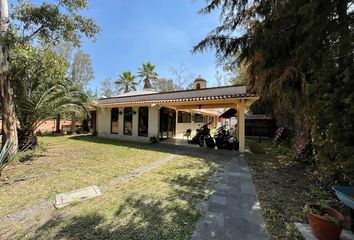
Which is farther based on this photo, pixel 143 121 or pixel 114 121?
pixel 114 121

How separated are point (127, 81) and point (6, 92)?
25.1m

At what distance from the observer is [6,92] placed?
7.76 metres

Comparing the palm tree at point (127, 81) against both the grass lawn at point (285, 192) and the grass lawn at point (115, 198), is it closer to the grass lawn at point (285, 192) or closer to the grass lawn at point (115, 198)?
the grass lawn at point (115, 198)

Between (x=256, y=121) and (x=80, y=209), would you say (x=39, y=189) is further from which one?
(x=256, y=121)

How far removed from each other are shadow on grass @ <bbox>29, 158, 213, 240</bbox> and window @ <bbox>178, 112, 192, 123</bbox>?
572 inches

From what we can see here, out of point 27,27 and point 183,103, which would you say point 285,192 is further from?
point 27,27

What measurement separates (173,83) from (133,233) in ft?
124

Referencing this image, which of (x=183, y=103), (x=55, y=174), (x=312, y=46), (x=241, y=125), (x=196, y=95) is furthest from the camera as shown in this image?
(x=196, y=95)

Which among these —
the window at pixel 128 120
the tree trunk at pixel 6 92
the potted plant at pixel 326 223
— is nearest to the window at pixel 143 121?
the window at pixel 128 120

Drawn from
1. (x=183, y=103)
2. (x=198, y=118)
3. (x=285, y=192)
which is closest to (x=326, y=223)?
(x=285, y=192)

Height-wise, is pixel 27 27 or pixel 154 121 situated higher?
pixel 27 27

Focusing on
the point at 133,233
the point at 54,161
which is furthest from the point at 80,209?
the point at 54,161

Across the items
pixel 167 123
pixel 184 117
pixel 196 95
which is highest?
pixel 196 95

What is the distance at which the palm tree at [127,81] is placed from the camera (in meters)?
32.3
